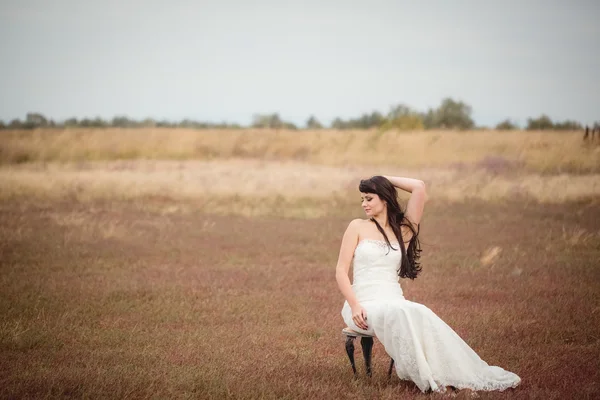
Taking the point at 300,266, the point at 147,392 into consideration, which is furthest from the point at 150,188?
the point at 147,392

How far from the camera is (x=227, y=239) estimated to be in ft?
56.2

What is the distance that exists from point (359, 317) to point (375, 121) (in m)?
83.7

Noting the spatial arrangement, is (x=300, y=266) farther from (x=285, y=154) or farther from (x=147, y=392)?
(x=285, y=154)

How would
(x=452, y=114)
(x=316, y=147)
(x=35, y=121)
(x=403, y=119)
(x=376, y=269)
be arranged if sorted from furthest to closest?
(x=452, y=114) → (x=403, y=119) → (x=35, y=121) → (x=316, y=147) → (x=376, y=269)

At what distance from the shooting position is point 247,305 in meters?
10.5

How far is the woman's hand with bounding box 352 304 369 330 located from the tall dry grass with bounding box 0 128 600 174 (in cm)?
3206

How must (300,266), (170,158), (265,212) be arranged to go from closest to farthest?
1. (300,266)
2. (265,212)
3. (170,158)

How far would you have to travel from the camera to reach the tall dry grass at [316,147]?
3962 centimetres

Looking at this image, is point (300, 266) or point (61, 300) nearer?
point (61, 300)

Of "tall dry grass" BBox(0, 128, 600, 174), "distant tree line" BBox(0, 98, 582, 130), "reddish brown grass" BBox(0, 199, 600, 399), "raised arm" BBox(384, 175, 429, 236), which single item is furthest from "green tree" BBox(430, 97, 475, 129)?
"raised arm" BBox(384, 175, 429, 236)

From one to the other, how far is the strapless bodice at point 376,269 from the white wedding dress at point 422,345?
10mm

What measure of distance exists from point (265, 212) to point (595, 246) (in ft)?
34.9

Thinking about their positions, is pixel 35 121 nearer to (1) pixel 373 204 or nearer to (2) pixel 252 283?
(2) pixel 252 283

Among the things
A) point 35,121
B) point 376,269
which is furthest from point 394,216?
point 35,121
